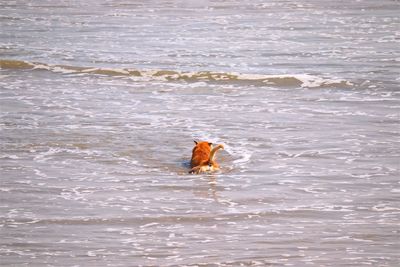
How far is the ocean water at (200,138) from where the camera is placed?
626 centimetres

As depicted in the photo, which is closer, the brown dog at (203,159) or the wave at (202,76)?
the brown dog at (203,159)

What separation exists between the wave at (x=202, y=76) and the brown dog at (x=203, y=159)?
3.84m

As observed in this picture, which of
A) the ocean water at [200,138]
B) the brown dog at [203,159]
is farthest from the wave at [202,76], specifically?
the brown dog at [203,159]

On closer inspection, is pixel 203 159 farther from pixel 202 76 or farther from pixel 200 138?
pixel 202 76

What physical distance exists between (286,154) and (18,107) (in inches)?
132

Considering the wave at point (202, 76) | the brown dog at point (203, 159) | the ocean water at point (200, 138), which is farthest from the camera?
the wave at point (202, 76)

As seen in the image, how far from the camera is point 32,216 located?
6777 millimetres

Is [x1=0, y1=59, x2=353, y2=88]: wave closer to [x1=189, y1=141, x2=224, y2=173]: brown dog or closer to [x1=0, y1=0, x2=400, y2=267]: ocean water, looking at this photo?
[x1=0, y1=0, x2=400, y2=267]: ocean water

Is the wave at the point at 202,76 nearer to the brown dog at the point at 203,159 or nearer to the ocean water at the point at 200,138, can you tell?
the ocean water at the point at 200,138

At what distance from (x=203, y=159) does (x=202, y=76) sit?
15.0 ft

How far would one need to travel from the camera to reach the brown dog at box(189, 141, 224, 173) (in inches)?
305

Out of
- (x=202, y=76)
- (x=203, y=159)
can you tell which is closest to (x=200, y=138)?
(x=203, y=159)

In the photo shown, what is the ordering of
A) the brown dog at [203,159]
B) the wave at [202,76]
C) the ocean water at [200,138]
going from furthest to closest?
the wave at [202,76] < the brown dog at [203,159] < the ocean water at [200,138]

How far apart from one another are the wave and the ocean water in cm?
3
